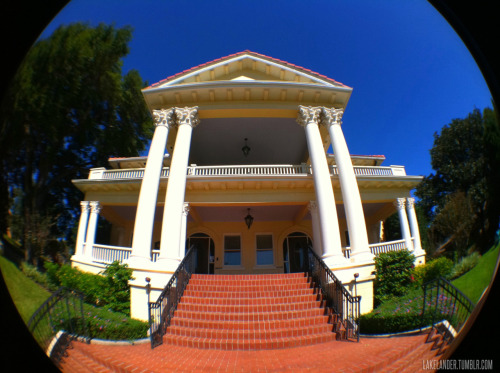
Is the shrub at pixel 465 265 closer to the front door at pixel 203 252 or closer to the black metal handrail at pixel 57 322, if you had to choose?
the black metal handrail at pixel 57 322

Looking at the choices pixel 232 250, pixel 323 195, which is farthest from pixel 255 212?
pixel 323 195

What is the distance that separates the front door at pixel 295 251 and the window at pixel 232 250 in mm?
3092

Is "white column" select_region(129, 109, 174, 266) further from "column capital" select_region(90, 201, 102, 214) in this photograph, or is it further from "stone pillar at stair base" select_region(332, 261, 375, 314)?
"stone pillar at stair base" select_region(332, 261, 375, 314)

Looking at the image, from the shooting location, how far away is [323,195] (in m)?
7.52

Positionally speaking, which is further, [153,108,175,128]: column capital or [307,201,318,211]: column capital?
[307,201,318,211]: column capital

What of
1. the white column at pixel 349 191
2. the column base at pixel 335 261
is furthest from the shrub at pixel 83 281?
the white column at pixel 349 191

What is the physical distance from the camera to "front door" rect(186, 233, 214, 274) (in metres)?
12.8

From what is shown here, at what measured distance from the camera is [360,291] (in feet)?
18.0


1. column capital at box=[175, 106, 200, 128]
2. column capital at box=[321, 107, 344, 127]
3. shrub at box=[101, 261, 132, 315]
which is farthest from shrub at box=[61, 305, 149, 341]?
column capital at box=[321, 107, 344, 127]

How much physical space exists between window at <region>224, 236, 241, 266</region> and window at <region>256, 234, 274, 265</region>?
1307 millimetres

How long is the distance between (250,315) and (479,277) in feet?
13.8

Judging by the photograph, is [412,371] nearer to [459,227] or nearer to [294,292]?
[459,227]

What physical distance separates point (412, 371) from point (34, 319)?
8.91 ft

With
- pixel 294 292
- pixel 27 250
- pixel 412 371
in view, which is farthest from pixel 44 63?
pixel 294 292
